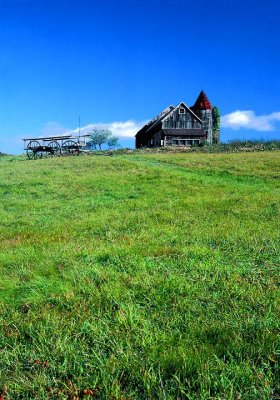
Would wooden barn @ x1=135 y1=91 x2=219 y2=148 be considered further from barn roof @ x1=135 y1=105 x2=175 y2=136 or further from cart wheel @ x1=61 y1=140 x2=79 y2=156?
cart wheel @ x1=61 y1=140 x2=79 y2=156

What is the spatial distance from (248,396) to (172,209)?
8.85 metres

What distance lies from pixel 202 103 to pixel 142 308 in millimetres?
76634

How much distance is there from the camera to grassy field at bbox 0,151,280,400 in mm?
3293

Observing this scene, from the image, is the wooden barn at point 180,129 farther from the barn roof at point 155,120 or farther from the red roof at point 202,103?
the red roof at point 202,103

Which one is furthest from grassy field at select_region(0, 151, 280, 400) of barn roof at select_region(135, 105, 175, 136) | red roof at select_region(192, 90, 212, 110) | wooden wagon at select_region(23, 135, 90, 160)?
red roof at select_region(192, 90, 212, 110)

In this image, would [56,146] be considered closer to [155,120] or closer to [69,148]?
[69,148]

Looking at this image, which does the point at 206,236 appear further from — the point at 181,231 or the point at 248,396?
the point at 248,396

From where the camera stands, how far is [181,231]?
28.2ft

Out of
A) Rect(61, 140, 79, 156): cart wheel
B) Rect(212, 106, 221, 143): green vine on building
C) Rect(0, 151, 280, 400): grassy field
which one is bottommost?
Rect(0, 151, 280, 400): grassy field

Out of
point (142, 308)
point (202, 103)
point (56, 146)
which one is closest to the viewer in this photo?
point (142, 308)

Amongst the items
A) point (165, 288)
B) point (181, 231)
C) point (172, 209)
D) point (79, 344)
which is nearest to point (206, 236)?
point (181, 231)

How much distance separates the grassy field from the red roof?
6989 cm

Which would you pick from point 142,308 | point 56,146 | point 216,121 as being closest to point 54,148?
point 56,146

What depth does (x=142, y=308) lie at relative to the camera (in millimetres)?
4668
